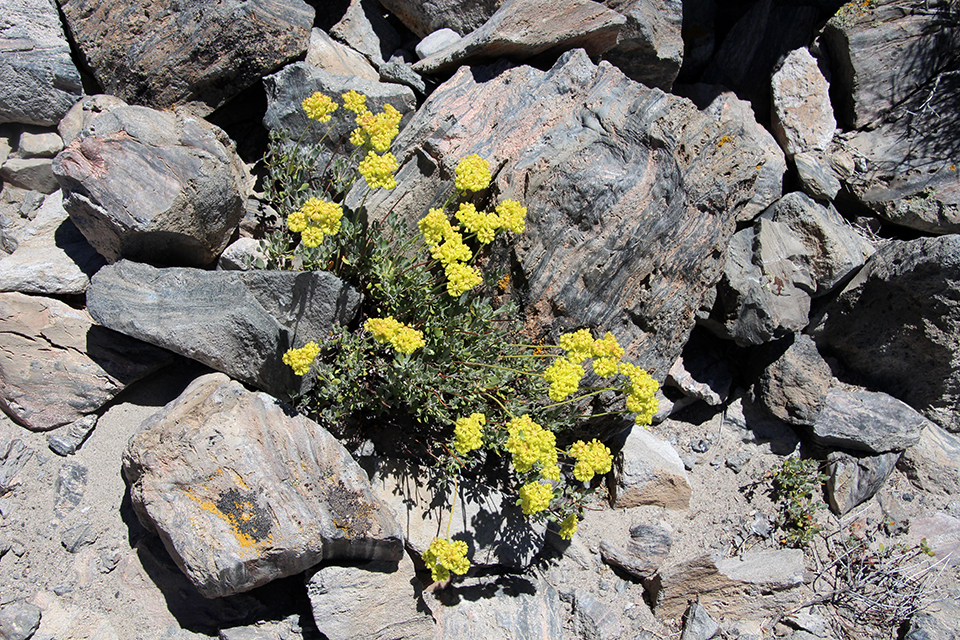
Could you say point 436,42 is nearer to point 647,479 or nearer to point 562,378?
point 562,378

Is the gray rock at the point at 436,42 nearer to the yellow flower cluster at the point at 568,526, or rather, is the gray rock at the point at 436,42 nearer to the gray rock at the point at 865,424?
the yellow flower cluster at the point at 568,526

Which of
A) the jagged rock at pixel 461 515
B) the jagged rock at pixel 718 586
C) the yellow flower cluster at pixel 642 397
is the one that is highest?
the yellow flower cluster at pixel 642 397

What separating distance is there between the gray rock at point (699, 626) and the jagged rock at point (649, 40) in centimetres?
491

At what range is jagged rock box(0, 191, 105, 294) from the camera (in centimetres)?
475

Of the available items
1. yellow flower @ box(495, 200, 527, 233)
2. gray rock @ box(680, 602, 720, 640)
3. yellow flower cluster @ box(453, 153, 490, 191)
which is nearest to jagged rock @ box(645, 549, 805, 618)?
gray rock @ box(680, 602, 720, 640)

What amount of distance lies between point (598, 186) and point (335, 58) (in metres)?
2.94

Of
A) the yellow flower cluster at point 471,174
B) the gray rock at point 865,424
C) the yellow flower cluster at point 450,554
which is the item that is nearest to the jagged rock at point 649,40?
the yellow flower cluster at point 471,174

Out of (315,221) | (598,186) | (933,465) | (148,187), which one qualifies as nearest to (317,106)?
(315,221)

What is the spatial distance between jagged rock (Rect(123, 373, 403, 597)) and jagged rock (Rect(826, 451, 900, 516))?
412cm

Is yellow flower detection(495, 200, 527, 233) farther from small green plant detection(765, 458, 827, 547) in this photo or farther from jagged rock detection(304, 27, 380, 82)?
small green plant detection(765, 458, 827, 547)

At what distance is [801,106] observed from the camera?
258 inches

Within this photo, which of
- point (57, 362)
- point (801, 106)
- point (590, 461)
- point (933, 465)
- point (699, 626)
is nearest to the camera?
point (590, 461)

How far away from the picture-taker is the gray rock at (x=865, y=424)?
19.5ft

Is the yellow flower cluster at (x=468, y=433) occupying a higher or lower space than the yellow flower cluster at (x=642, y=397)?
lower
